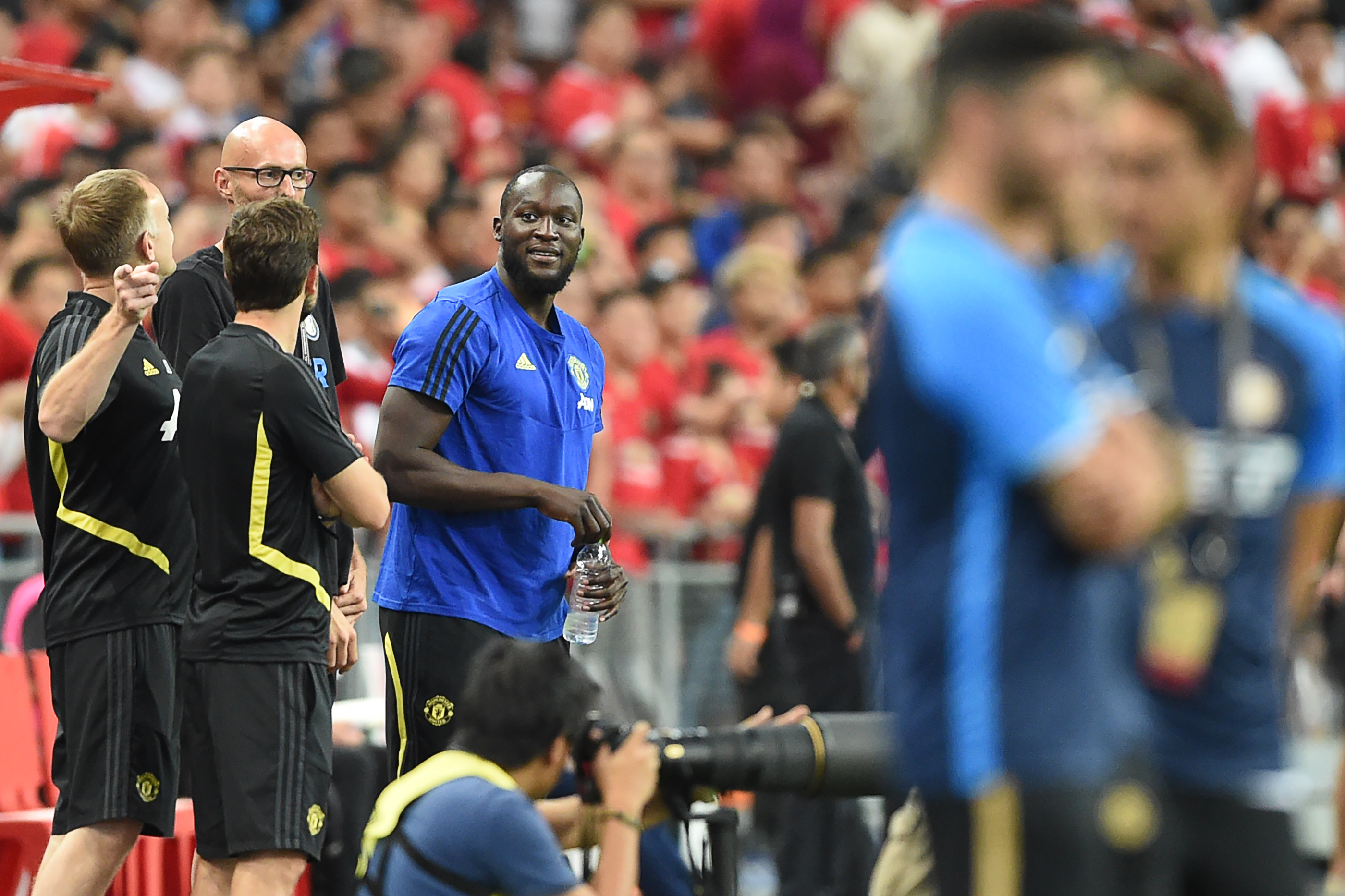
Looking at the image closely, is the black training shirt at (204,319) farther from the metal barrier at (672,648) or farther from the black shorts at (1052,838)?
the metal barrier at (672,648)

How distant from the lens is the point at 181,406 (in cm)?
499

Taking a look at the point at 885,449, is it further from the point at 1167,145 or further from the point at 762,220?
the point at 762,220

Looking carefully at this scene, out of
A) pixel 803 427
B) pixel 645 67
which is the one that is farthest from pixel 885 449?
pixel 645 67

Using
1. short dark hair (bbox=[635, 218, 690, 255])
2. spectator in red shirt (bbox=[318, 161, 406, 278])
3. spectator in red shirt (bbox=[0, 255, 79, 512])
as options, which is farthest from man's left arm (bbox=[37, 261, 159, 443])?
short dark hair (bbox=[635, 218, 690, 255])

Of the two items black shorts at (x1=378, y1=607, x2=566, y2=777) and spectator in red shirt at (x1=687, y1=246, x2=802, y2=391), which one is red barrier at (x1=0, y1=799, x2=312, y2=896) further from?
spectator in red shirt at (x1=687, y1=246, x2=802, y2=391)

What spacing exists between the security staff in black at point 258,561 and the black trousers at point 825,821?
10.6ft

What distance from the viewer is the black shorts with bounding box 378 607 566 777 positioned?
5.27 metres

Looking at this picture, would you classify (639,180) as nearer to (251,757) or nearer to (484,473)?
(484,473)

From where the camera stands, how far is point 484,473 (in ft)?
17.2

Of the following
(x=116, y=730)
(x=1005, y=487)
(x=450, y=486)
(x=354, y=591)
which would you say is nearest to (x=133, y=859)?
(x=116, y=730)

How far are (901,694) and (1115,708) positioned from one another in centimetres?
32

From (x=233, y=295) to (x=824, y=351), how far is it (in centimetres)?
317

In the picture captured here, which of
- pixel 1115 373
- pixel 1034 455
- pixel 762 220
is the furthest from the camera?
pixel 762 220

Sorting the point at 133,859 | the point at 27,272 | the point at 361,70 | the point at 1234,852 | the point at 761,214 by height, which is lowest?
the point at 133,859
